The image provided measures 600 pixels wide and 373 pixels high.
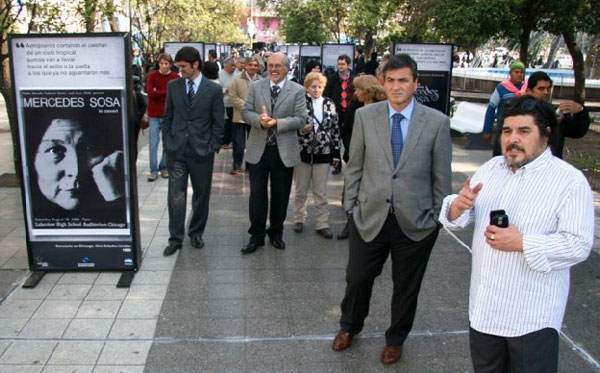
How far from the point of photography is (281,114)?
20.1ft

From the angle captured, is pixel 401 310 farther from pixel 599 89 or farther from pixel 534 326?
pixel 599 89

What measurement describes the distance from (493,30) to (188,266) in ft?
27.8

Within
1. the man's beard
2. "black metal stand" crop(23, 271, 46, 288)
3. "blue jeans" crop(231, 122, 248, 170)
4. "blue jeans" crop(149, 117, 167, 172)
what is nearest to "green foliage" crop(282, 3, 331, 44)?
"blue jeans" crop(231, 122, 248, 170)

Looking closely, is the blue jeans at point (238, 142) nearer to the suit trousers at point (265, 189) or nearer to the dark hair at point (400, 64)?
the suit trousers at point (265, 189)

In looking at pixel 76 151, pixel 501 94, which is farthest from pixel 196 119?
pixel 501 94

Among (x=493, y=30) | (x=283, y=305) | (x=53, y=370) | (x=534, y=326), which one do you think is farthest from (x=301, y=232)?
(x=493, y=30)

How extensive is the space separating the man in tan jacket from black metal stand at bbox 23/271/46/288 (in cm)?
434

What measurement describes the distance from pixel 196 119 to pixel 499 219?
4050 mm

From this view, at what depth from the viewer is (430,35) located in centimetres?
1388

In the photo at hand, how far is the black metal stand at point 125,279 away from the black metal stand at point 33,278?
688 mm

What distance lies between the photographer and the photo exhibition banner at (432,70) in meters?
9.45

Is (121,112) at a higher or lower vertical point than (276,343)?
higher

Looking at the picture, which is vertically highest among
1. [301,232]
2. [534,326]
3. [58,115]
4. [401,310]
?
[58,115]

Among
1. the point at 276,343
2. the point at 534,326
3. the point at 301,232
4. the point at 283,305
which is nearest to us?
the point at 534,326
